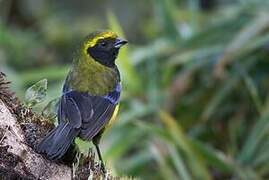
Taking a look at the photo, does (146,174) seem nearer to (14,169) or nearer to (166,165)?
(166,165)

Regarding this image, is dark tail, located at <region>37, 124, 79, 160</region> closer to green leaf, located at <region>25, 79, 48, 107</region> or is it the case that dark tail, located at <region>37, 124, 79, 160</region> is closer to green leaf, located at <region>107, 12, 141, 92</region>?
green leaf, located at <region>25, 79, 48, 107</region>

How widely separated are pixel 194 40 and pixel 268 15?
55 centimetres

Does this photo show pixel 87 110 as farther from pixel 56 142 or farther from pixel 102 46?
pixel 56 142

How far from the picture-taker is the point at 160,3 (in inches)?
232

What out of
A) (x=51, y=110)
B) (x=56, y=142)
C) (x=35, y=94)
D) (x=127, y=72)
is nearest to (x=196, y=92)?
(x=127, y=72)

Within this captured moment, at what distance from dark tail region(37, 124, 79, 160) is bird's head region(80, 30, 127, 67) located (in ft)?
2.66

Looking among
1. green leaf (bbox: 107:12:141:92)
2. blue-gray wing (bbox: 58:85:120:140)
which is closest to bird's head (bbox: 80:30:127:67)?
blue-gray wing (bbox: 58:85:120:140)

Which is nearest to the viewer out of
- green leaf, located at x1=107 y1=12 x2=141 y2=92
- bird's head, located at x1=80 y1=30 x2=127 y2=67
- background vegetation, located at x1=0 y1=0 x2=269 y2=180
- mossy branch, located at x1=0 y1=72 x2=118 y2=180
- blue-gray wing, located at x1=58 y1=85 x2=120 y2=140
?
mossy branch, located at x1=0 y1=72 x2=118 y2=180

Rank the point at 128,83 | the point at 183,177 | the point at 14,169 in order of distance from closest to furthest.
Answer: the point at 14,169 → the point at 183,177 → the point at 128,83

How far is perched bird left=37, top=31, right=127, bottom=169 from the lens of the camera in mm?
2805

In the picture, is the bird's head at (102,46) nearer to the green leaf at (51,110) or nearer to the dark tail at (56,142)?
the green leaf at (51,110)

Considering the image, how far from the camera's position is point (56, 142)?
2545 mm

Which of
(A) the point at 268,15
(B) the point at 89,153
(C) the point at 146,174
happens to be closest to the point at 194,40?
(A) the point at 268,15

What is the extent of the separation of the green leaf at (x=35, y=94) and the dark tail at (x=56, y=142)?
0.12 meters
